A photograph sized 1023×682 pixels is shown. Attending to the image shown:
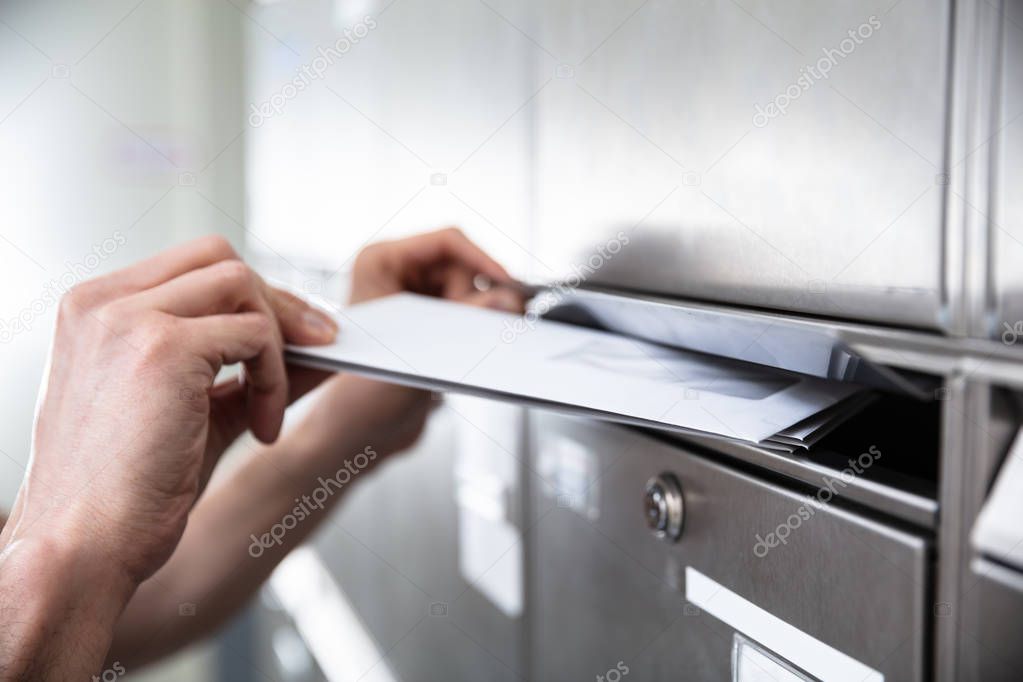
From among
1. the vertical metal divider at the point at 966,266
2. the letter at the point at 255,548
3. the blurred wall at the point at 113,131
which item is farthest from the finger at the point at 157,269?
the blurred wall at the point at 113,131

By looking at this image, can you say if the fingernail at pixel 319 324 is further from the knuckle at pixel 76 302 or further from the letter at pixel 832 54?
the letter at pixel 832 54

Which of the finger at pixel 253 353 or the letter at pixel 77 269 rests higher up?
the letter at pixel 77 269

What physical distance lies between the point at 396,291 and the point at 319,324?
0.82ft

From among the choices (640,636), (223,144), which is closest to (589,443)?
(640,636)

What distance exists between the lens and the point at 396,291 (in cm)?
80

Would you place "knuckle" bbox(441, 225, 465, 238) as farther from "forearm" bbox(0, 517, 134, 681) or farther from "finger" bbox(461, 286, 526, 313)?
"forearm" bbox(0, 517, 134, 681)

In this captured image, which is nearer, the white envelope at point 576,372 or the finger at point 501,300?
the white envelope at point 576,372

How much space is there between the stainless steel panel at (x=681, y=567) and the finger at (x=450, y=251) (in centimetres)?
A: 15

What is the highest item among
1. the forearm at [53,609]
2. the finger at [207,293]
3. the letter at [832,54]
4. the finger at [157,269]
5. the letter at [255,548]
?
the letter at [832,54]

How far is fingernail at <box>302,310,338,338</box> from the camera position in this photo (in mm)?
545

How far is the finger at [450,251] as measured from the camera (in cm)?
69

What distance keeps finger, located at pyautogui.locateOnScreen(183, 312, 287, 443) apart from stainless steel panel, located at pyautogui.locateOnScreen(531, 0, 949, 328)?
0.22 meters

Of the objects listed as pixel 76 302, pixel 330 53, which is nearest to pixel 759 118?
pixel 76 302

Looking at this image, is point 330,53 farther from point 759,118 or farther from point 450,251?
point 759,118
